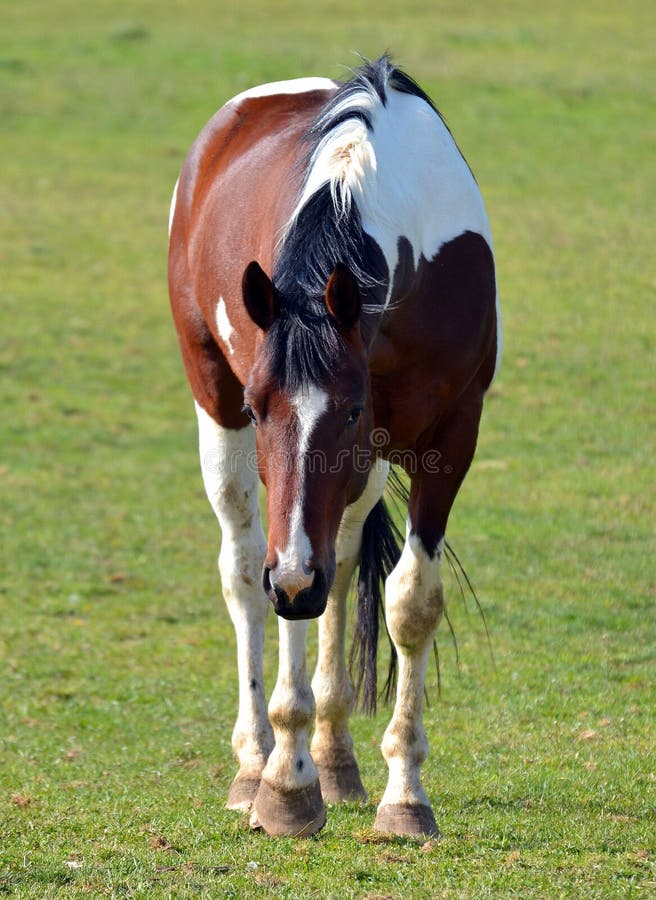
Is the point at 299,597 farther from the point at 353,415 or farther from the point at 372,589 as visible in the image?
the point at 372,589

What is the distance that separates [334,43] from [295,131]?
21577mm

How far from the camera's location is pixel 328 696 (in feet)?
17.9

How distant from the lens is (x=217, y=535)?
31.9 ft

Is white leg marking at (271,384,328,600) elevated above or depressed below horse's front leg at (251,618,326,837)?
above

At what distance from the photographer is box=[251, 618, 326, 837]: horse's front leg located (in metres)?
4.67

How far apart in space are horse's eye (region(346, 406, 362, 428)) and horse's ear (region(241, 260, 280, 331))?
0.34 m

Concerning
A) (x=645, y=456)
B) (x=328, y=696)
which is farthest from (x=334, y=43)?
(x=328, y=696)

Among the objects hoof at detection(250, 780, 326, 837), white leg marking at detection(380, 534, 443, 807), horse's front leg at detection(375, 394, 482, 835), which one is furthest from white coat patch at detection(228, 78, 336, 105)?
hoof at detection(250, 780, 326, 837)

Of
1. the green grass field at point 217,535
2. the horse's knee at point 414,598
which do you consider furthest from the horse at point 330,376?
the green grass field at point 217,535

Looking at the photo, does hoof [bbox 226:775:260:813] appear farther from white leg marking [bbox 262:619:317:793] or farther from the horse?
white leg marking [bbox 262:619:317:793]

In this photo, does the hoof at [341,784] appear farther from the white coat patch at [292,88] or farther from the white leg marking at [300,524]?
the white coat patch at [292,88]

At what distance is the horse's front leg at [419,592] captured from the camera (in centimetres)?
482

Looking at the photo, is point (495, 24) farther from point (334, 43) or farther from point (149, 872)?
point (149, 872)

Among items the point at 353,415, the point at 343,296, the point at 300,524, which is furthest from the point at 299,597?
the point at 343,296
